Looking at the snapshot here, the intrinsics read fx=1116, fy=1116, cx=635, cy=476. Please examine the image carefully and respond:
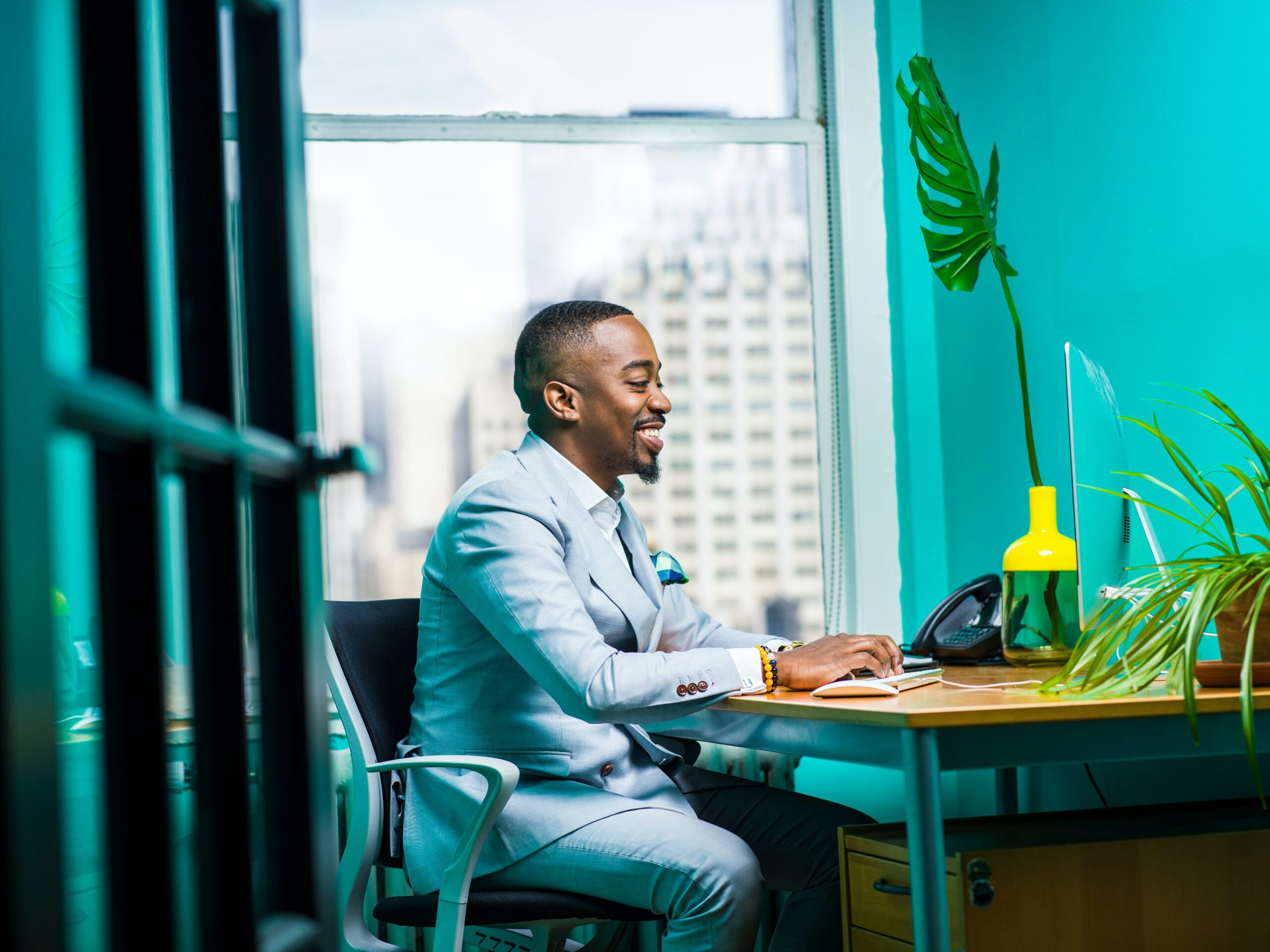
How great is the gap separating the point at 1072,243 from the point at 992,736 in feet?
5.16

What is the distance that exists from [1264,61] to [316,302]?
2.13 metres

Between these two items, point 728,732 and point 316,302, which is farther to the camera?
point 316,302

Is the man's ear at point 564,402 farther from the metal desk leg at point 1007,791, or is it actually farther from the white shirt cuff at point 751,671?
the metal desk leg at point 1007,791

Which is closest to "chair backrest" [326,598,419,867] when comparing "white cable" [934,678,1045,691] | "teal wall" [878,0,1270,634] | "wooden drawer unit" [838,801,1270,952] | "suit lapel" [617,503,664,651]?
"suit lapel" [617,503,664,651]

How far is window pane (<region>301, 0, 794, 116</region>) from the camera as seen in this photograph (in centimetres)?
292

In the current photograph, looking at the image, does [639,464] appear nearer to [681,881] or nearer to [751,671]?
[751,671]

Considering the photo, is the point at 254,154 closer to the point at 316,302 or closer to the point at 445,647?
the point at 445,647

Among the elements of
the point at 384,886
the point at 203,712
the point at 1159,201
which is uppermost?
the point at 1159,201

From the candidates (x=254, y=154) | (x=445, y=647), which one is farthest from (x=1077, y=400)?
(x=254, y=154)

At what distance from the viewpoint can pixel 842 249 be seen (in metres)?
3.02

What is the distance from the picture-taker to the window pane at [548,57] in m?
2.92

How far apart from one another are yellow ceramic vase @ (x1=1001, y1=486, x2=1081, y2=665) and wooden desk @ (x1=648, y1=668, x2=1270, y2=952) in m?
0.40

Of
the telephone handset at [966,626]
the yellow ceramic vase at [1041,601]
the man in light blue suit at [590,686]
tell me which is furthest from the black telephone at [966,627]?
the man in light blue suit at [590,686]

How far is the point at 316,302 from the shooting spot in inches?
112
